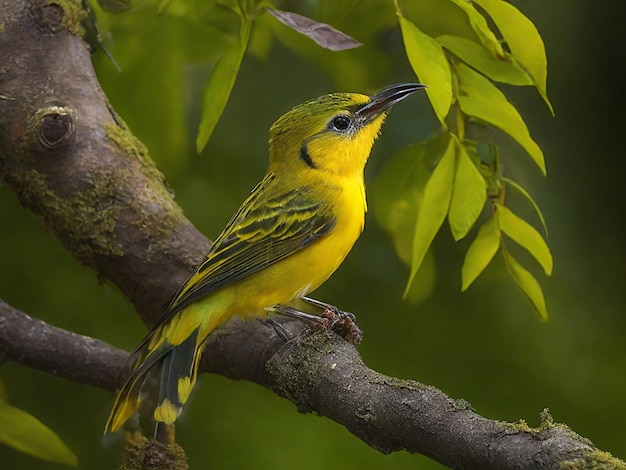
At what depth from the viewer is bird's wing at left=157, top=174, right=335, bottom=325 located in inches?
79.6

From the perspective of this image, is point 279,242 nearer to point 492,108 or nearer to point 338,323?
point 338,323

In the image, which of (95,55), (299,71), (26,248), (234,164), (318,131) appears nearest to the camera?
(318,131)

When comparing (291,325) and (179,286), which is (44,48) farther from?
(291,325)

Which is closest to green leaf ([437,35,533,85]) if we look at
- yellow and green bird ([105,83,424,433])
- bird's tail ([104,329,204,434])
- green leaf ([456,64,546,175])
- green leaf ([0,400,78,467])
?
green leaf ([456,64,546,175])

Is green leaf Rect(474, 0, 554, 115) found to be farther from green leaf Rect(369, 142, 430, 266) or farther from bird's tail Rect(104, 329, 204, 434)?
bird's tail Rect(104, 329, 204, 434)

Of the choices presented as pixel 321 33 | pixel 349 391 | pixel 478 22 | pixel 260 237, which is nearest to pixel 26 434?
pixel 260 237

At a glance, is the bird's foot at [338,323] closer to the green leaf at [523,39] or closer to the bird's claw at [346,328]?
the bird's claw at [346,328]

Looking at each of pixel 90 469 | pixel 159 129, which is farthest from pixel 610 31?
pixel 90 469

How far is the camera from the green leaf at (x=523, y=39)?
1.82 m

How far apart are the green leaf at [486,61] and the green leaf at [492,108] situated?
18 mm

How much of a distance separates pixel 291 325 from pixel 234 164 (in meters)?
0.99

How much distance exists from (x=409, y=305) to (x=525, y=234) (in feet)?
3.41

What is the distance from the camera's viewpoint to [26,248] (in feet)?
9.20

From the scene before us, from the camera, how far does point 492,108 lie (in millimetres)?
1888
